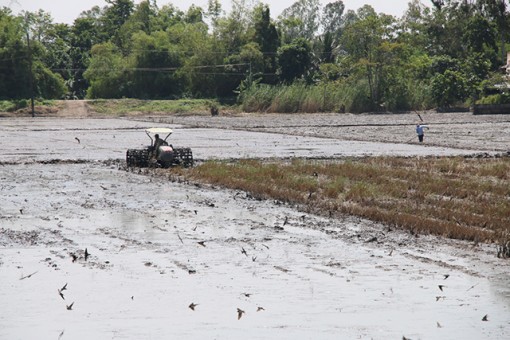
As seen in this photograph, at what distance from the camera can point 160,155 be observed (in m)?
25.6

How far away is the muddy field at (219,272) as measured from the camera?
→ 9.89 m

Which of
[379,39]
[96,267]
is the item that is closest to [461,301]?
[96,267]

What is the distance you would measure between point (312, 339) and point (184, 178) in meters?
14.5

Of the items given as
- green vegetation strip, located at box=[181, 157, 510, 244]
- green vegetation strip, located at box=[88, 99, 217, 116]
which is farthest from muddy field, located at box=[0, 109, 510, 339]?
green vegetation strip, located at box=[88, 99, 217, 116]

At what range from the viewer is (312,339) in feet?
30.7

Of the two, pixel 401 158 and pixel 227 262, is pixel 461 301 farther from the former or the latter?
pixel 401 158

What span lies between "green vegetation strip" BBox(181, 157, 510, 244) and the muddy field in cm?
56

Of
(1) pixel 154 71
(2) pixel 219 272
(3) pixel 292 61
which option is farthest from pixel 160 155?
(1) pixel 154 71

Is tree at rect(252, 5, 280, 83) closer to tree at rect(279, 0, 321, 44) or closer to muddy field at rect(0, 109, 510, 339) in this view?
tree at rect(279, 0, 321, 44)

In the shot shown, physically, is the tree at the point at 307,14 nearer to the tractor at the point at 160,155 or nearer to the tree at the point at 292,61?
the tree at the point at 292,61

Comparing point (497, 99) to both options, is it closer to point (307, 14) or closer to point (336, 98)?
point (336, 98)

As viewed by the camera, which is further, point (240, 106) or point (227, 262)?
point (240, 106)

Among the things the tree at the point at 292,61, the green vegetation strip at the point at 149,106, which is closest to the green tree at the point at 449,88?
the tree at the point at 292,61

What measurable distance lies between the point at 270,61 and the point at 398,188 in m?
64.3
